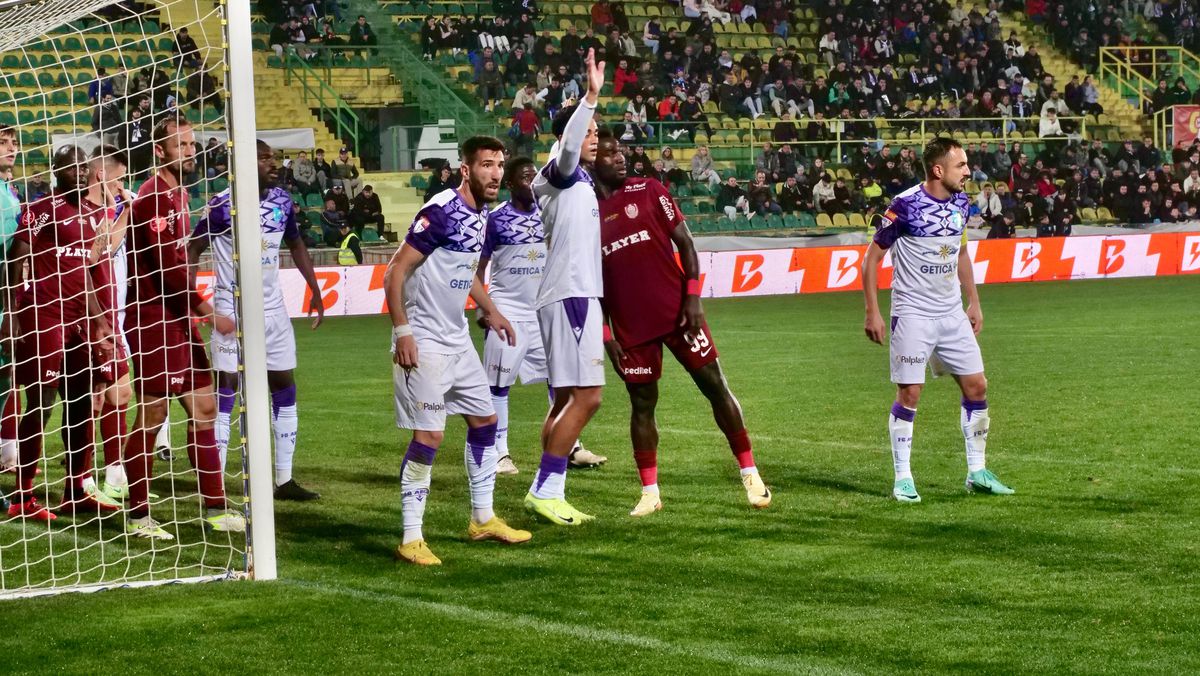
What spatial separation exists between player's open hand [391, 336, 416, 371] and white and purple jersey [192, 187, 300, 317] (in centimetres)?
182

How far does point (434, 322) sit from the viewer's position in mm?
7055

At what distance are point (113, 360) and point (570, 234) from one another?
95.1 inches

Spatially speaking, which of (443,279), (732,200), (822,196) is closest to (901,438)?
(443,279)

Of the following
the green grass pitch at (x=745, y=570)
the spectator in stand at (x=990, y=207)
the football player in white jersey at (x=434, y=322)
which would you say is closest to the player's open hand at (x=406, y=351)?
the football player in white jersey at (x=434, y=322)

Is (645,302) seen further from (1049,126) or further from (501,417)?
(1049,126)

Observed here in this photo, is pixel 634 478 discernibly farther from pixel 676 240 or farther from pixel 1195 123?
pixel 1195 123

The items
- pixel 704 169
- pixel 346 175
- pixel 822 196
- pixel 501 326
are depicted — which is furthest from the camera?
pixel 704 169

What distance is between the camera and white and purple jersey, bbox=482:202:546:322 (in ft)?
32.7

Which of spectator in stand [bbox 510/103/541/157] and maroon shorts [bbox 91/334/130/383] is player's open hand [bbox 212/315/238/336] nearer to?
maroon shorts [bbox 91/334/130/383]

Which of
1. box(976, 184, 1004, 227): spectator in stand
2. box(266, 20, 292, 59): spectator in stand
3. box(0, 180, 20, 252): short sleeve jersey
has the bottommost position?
box(976, 184, 1004, 227): spectator in stand

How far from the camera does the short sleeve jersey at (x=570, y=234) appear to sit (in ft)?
25.5

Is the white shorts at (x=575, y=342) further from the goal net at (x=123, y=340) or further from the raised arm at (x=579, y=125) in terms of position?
the goal net at (x=123, y=340)

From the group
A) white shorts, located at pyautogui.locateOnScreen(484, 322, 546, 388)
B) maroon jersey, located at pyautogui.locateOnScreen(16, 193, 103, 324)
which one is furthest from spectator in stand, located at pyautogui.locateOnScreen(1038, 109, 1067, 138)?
maroon jersey, located at pyautogui.locateOnScreen(16, 193, 103, 324)

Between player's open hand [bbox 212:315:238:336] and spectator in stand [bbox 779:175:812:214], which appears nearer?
player's open hand [bbox 212:315:238:336]
